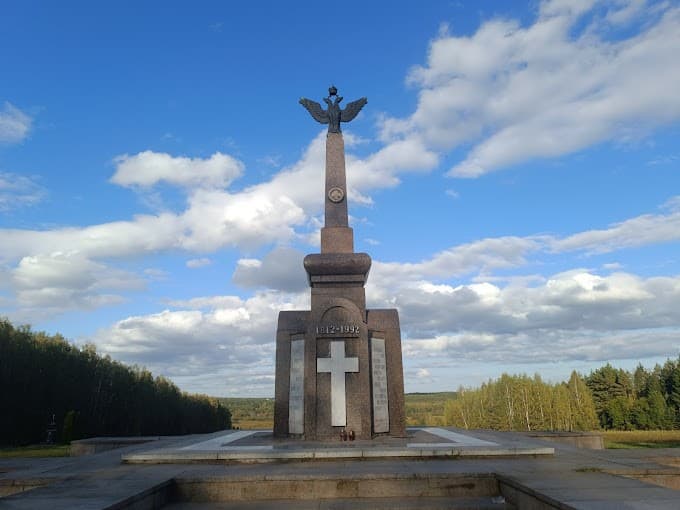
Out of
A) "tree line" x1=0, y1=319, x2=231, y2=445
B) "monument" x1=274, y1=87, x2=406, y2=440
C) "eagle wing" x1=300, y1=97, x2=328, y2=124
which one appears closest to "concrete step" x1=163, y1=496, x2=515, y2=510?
"monument" x1=274, y1=87, x2=406, y2=440

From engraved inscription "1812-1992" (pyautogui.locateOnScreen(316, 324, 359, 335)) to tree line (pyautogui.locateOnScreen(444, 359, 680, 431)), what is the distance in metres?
49.7

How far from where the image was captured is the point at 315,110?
14219 mm

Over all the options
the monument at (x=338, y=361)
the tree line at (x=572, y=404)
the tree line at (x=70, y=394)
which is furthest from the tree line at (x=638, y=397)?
the monument at (x=338, y=361)

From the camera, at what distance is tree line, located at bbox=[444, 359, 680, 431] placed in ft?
180

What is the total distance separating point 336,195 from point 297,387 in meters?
5.07

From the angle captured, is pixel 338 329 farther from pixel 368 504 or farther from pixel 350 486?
pixel 368 504

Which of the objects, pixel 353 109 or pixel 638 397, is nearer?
pixel 353 109

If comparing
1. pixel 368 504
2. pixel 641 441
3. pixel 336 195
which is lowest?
pixel 641 441

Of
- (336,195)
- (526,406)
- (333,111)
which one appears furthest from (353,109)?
(526,406)

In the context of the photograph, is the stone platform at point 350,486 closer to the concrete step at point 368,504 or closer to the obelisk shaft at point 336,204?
the concrete step at point 368,504

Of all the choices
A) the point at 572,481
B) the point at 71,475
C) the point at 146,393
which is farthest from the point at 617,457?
the point at 146,393

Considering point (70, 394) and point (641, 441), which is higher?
point (70, 394)

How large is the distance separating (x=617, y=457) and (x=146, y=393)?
129 feet

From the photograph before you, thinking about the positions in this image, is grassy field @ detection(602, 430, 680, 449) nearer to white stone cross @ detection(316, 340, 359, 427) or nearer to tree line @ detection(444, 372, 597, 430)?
white stone cross @ detection(316, 340, 359, 427)
